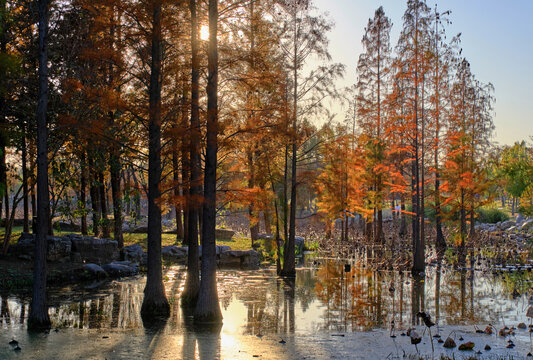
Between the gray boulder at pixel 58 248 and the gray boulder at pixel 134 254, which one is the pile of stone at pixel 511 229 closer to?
the gray boulder at pixel 134 254

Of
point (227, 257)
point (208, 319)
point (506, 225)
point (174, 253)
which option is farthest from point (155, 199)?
point (506, 225)

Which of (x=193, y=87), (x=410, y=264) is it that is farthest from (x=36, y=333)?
(x=410, y=264)

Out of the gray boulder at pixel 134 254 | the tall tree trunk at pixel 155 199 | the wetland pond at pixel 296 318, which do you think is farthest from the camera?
the gray boulder at pixel 134 254

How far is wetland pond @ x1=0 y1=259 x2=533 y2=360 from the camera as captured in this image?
8.58 m

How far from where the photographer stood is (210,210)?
11836mm

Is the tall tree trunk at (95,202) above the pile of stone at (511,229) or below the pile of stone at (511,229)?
above

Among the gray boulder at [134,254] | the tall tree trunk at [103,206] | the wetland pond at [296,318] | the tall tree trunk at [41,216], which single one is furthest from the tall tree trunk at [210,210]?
the tall tree trunk at [103,206]

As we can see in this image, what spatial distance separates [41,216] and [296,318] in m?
6.24

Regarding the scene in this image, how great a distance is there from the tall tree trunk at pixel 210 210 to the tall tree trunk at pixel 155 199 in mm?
1292

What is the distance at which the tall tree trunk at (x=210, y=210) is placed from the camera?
11.4m

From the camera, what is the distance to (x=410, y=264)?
72.7 ft

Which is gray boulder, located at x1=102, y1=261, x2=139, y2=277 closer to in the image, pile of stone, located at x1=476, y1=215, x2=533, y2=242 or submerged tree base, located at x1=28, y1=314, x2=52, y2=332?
submerged tree base, located at x1=28, y1=314, x2=52, y2=332

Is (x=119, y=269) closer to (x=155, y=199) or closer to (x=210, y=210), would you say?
(x=155, y=199)

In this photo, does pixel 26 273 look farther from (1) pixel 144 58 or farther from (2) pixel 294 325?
(2) pixel 294 325
